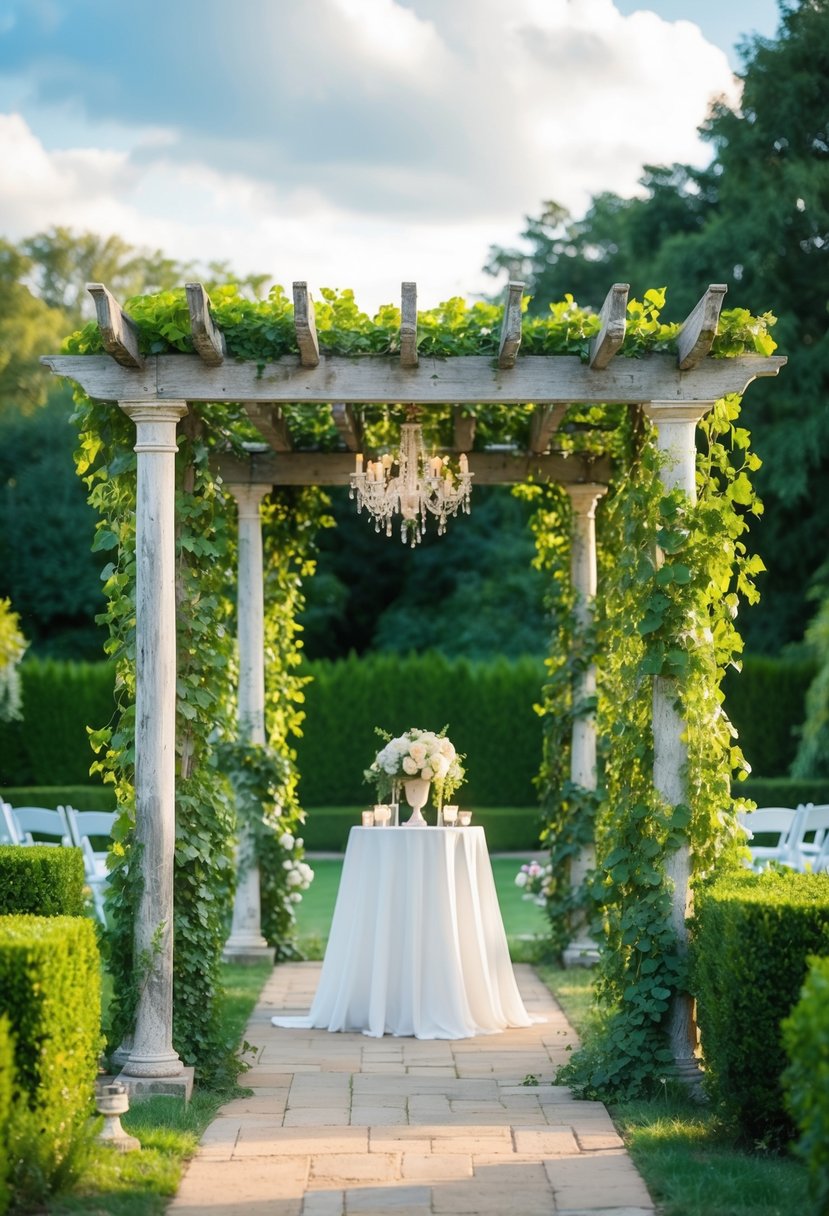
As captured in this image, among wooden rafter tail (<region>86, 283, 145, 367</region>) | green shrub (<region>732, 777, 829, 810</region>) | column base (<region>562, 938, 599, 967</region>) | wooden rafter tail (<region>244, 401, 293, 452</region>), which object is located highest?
wooden rafter tail (<region>86, 283, 145, 367</region>)

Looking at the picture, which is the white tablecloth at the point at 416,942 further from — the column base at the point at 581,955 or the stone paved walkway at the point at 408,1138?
the column base at the point at 581,955

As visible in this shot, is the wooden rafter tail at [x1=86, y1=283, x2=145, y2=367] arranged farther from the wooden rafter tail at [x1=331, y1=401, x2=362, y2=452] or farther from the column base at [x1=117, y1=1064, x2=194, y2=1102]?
the column base at [x1=117, y1=1064, x2=194, y2=1102]

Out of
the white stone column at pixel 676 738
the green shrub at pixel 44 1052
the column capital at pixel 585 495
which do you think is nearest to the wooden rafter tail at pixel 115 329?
the white stone column at pixel 676 738

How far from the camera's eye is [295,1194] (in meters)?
4.19

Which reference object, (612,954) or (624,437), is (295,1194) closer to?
(612,954)

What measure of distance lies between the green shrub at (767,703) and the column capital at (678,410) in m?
12.6

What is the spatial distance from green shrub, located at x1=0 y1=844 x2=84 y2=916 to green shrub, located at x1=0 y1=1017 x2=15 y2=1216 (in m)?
1.62

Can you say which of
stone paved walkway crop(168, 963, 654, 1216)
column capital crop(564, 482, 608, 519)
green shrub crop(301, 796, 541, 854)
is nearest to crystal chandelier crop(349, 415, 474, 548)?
column capital crop(564, 482, 608, 519)

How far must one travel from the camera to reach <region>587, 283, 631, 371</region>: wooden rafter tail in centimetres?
521

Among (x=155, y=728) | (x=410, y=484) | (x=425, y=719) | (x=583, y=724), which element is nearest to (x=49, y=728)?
(x=425, y=719)

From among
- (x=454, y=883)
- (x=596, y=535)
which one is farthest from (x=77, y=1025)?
(x=596, y=535)

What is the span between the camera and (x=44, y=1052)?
3.95 m

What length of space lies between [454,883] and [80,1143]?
10.2ft

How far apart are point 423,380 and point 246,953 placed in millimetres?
4601
